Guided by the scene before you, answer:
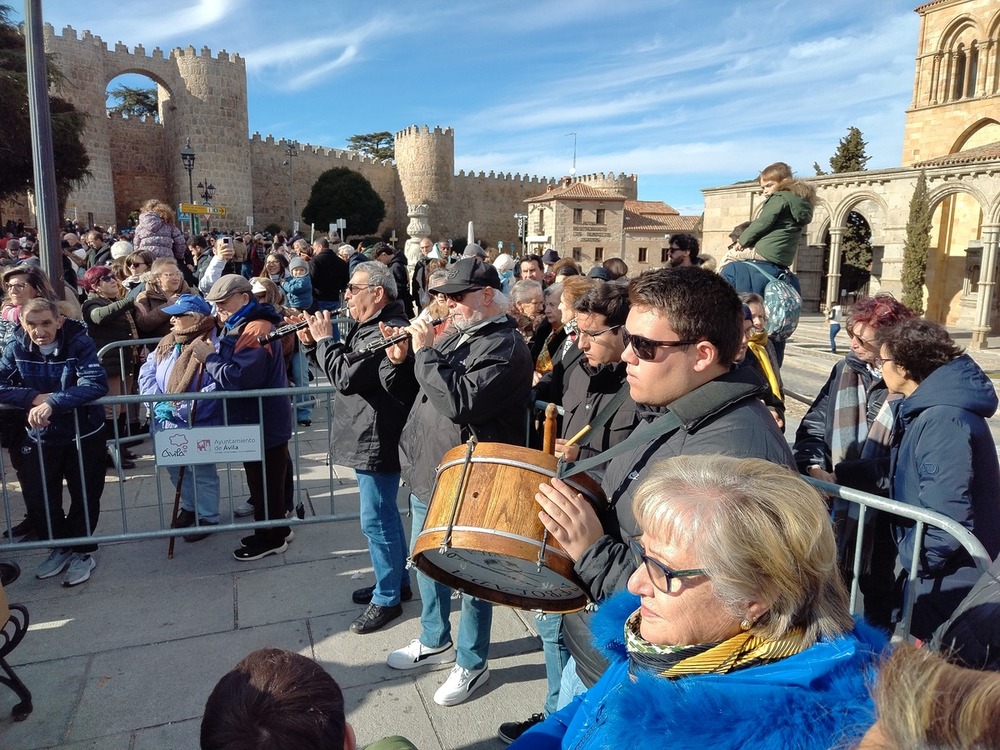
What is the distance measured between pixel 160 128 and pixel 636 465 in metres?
46.5

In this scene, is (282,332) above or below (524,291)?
below

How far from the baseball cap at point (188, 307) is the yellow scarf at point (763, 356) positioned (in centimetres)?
368

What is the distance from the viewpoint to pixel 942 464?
2498 millimetres

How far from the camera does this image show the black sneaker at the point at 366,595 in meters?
3.80

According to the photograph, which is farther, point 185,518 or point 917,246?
point 917,246

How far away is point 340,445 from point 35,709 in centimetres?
174

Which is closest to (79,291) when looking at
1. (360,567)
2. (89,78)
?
(360,567)

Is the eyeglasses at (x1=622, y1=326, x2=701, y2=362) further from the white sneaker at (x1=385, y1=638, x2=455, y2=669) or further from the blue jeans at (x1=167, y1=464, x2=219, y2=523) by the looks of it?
the blue jeans at (x1=167, y1=464, x2=219, y2=523)

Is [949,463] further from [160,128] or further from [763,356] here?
[160,128]

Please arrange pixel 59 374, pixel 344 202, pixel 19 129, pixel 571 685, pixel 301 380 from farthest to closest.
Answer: pixel 344 202
pixel 19 129
pixel 301 380
pixel 59 374
pixel 571 685

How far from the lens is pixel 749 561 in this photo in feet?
3.92

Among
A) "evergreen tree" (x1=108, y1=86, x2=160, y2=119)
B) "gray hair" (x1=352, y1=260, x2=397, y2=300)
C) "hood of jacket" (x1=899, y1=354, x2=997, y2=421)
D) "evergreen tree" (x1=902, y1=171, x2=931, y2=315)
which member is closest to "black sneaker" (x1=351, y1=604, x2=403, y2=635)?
"gray hair" (x1=352, y1=260, x2=397, y2=300)

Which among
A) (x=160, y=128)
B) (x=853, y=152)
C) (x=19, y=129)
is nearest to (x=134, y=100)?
(x=160, y=128)

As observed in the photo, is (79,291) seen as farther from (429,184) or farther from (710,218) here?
Answer: (429,184)
